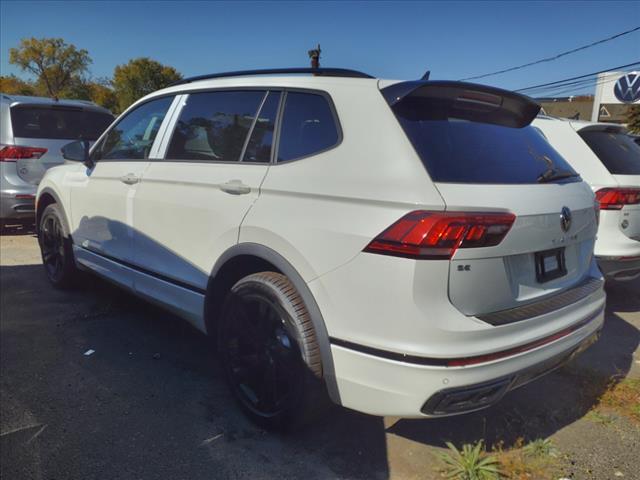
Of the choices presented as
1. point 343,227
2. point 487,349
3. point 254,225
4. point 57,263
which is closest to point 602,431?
point 487,349

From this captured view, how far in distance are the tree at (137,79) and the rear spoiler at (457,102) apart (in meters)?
60.9

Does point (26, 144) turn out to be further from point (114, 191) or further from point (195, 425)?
point (195, 425)

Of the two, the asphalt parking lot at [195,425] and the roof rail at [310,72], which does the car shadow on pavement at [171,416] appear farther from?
the roof rail at [310,72]

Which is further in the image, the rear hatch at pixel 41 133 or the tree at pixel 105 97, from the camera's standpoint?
the tree at pixel 105 97

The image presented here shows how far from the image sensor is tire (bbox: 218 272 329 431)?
2.22 metres

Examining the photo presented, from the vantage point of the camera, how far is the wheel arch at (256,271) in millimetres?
2131

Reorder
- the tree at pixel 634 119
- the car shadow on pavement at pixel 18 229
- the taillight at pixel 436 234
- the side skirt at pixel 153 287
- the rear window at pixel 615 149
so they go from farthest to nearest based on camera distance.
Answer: the tree at pixel 634 119, the car shadow on pavement at pixel 18 229, the rear window at pixel 615 149, the side skirt at pixel 153 287, the taillight at pixel 436 234

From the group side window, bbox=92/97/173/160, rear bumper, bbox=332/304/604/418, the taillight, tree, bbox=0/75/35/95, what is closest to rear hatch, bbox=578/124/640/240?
rear bumper, bbox=332/304/604/418

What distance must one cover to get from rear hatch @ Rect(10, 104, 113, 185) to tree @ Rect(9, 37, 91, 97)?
6411 centimetres

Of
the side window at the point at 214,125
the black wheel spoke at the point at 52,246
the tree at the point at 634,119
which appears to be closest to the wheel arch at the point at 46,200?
the black wheel spoke at the point at 52,246

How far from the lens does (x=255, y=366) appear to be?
2551 millimetres

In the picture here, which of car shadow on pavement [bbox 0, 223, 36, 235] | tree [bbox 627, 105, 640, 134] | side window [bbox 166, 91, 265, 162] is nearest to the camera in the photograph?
side window [bbox 166, 91, 265, 162]

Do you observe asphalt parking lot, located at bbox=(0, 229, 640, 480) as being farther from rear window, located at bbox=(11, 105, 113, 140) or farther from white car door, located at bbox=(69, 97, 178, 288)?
rear window, located at bbox=(11, 105, 113, 140)

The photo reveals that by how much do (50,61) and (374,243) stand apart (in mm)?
74966
